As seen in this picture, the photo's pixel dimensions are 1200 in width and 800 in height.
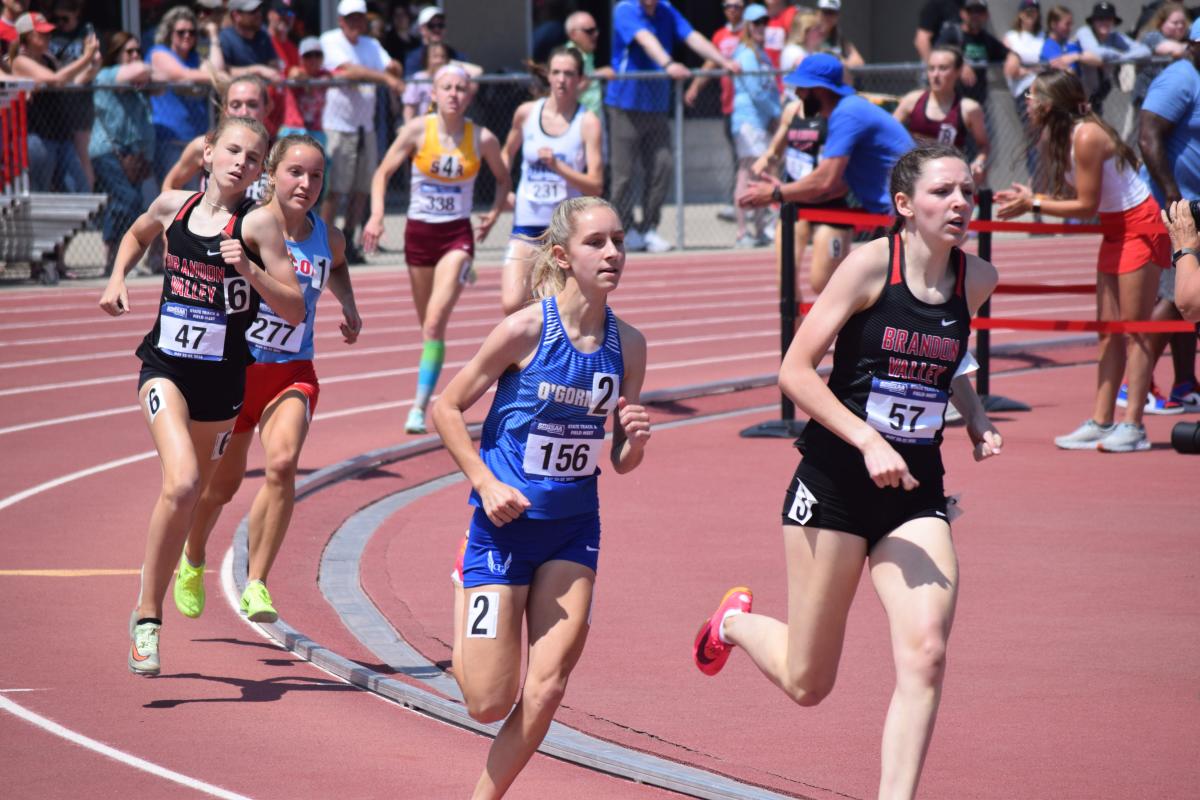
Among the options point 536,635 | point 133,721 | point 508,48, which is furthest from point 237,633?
point 508,48

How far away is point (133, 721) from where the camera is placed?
6.02 meters

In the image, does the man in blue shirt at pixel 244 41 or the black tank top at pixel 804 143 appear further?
the man in blue shirt at pixel 244 41

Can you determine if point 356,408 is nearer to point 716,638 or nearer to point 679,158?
point 716,638

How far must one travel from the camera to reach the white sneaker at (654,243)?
70.4ft

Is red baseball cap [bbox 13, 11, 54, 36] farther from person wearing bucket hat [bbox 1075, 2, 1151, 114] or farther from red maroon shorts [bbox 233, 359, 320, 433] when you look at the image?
→ person wearing bucket hat [bbox 1075, 2, 1151, 114]

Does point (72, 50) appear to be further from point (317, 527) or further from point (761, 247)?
point (317, 527)

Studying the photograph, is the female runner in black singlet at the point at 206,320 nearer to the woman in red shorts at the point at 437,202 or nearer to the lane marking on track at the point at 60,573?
the lane marking on track at the point at 60,573

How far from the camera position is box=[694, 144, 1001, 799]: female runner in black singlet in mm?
4957

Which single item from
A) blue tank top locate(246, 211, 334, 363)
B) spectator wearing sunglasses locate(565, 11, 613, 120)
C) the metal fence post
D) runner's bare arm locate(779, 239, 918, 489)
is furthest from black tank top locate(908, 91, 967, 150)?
runner's bare arm locate(779, 239, 918, 489)

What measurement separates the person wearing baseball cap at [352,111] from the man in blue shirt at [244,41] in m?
0.77

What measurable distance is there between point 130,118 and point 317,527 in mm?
10365

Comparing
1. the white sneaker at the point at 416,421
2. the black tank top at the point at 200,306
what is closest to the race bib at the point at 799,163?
the white sneaker at the point at 416,421

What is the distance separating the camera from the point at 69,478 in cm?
1022

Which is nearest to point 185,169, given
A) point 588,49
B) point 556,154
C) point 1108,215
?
point 556,154
